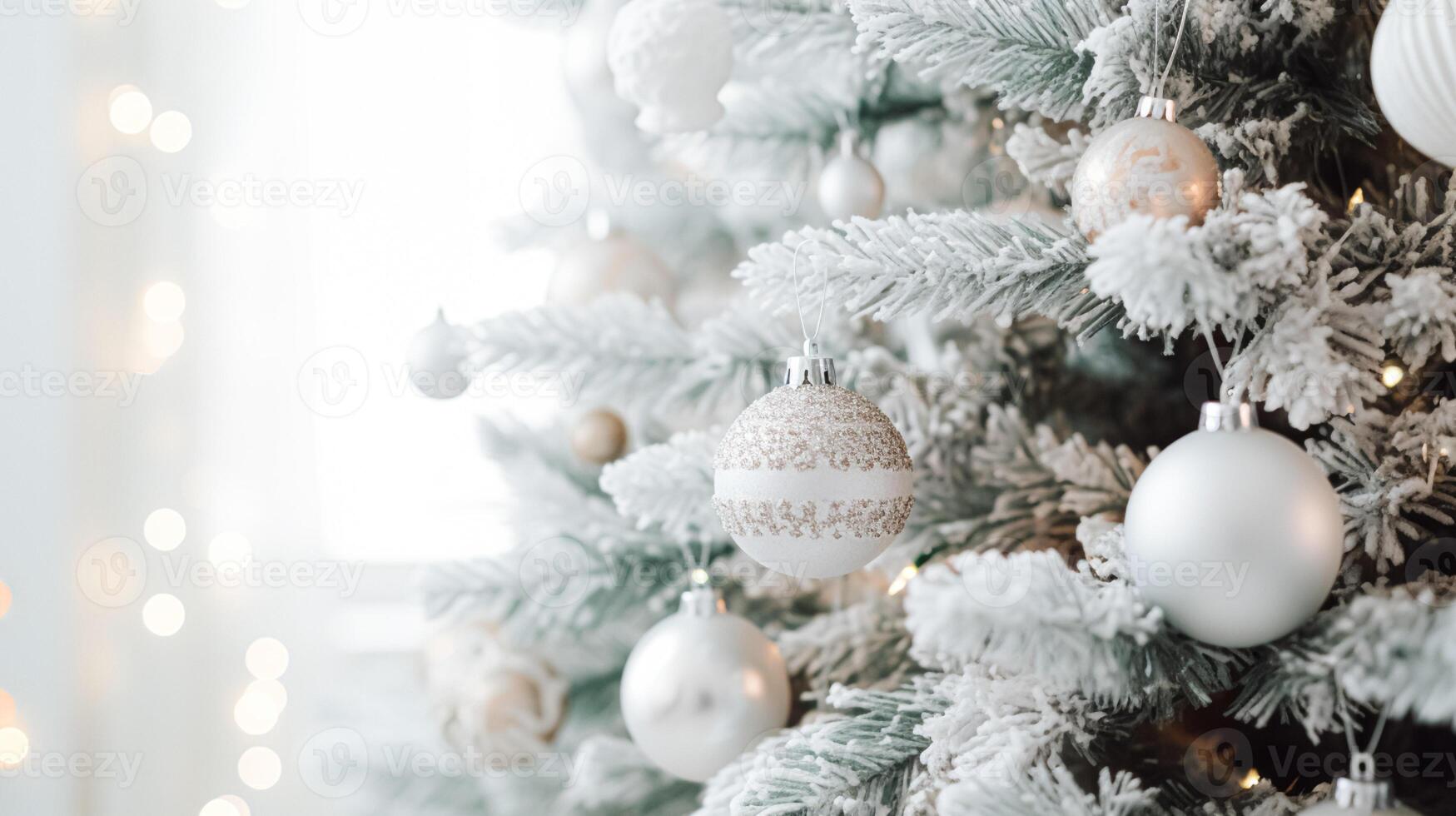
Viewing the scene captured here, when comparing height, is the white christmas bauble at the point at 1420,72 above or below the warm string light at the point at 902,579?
above

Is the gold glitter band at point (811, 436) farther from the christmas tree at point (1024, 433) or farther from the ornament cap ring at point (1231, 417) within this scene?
the ornament cap ring at point (1231, 417)

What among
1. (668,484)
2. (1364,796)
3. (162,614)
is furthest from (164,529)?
(1364,796)

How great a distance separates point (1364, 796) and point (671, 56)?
62 cm

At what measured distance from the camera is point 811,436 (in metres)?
0.56

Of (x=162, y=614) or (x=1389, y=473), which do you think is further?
(x=162, y=614)

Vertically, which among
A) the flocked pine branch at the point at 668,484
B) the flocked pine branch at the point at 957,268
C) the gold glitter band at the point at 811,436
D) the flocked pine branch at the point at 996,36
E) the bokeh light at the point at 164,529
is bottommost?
the bokeh light at the point at 164,529

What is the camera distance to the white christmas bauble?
1.53ft

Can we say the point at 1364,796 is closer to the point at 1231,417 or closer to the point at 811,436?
the point at 1231,417

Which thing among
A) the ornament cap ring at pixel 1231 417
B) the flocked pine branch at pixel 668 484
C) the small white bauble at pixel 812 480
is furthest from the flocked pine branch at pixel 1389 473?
the flocked pine branch at pixel 668 484

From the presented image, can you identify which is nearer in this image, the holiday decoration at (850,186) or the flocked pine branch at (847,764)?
the flocked pine branch at (847,764)

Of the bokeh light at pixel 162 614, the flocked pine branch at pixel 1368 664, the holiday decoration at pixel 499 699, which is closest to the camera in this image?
the flocked pine branch at pixel 1368 664

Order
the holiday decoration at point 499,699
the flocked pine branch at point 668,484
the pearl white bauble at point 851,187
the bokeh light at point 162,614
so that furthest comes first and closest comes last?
the bokeh light at point 162,614 < the holiday decoration at point 499,699 < the pearl white bauble at point 851,187 < the flocked pine branch at point 668,484

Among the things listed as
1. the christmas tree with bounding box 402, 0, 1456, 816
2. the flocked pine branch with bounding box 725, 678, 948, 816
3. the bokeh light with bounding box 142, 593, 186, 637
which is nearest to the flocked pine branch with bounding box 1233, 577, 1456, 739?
the christmas tree with bounding box 402, 0, 1456, 816

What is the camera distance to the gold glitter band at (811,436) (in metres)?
0.56
